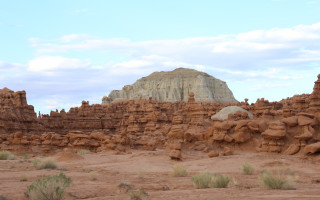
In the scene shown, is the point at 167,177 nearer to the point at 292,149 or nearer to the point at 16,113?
the point at 292,149

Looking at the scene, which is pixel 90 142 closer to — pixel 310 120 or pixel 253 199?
pixel 310 120

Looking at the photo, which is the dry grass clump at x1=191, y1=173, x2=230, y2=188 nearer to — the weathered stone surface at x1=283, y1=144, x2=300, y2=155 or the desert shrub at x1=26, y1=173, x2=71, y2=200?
the desert shrub at x1=26, y1=173, x2=71, y2=200

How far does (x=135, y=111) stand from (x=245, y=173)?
1815 inches

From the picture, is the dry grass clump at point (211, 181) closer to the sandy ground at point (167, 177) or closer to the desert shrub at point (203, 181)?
the desert shrub at point (203, 181)

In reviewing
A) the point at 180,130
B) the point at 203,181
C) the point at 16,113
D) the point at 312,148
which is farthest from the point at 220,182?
the point at 16,113

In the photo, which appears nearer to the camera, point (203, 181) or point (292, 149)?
point (203, 181)

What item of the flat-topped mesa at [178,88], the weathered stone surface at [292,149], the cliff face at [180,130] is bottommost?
the weathered stone surface at [292,149]

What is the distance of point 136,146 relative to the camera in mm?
32344

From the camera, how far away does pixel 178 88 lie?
11788 centimetres

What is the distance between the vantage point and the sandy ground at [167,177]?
9380 mm

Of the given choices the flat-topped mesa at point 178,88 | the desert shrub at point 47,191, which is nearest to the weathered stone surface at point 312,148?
the desert shrub at point 47,191

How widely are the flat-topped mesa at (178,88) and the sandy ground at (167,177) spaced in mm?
88396

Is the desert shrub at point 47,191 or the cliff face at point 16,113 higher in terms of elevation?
the cliff face at point 16,113

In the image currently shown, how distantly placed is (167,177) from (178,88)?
339 feet
